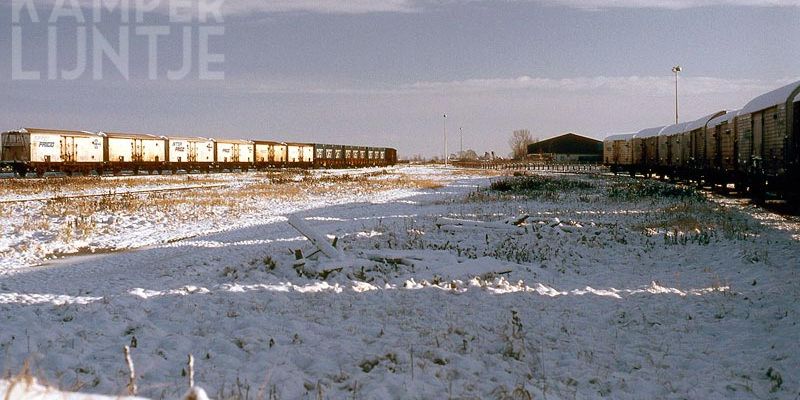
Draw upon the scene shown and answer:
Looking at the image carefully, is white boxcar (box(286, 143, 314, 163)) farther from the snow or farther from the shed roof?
the shed roof

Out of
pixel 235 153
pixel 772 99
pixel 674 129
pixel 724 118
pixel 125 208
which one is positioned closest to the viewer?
pixel 772 99

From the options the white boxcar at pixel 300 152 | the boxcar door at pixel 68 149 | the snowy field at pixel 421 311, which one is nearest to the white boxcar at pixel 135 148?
the boxcar door at pixel 68 149

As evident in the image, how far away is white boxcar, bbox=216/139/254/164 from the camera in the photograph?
57.7 metres

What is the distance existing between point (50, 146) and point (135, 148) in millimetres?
8018

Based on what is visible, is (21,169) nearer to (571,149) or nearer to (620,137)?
(620,137)

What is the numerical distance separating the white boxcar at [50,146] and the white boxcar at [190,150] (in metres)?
7.74

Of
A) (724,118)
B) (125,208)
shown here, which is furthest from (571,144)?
(125,208)

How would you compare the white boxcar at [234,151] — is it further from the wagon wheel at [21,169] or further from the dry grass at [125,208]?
the dry grass at [125,208]

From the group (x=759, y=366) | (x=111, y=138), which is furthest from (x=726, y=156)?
(x=111, y=138)

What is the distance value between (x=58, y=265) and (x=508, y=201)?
17276 millimetres

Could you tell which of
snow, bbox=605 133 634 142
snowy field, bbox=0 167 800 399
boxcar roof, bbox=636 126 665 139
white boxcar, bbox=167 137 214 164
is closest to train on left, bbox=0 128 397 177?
white boxcar, bbox=167 137 214 164

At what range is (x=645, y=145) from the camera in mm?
46156

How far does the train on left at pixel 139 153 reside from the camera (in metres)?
38.8

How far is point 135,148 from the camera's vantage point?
47.5 m
